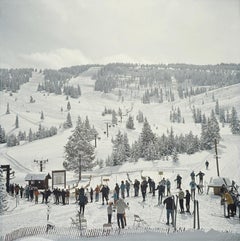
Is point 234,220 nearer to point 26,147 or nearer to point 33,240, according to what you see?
point 33,240

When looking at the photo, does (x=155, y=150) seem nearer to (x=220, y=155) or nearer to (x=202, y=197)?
(x=220, y=155)

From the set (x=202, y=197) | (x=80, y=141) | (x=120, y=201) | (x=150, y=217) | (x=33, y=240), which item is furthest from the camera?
(x=80, y=141)

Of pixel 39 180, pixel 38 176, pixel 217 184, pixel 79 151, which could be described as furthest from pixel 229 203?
pixel 79 151

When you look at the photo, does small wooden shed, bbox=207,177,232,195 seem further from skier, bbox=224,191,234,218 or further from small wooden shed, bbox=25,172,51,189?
small wooden shed, bbox=25,172,51,189

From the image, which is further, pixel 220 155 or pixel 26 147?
pixel 26 147

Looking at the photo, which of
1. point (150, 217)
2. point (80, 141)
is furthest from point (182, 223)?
point (80, 141)

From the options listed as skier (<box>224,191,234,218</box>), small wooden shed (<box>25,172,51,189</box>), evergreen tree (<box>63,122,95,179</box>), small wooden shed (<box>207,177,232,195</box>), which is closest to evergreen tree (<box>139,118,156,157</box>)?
evergreen tree (<box>63,122,95,179</box>)

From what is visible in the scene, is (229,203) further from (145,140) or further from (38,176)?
(145,140)

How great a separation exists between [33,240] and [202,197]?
43.2 ft

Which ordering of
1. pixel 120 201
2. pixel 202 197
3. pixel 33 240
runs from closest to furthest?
pixel 33 240 < pixel 120 201 < pixel 202 197

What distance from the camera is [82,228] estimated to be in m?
14.0

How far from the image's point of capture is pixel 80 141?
48719 mm

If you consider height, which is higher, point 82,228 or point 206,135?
point 206,135

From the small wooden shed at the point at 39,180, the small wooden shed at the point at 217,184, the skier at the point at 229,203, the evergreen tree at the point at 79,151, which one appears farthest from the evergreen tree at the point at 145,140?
the skier at the point at 229,203
